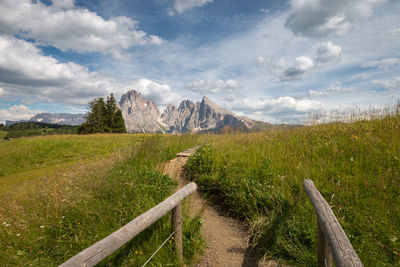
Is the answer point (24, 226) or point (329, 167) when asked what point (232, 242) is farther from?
point (24, 226)

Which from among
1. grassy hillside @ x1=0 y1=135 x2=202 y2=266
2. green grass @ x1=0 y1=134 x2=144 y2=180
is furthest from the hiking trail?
green grass @ x1=0 y1=134 x2=144 y2=180

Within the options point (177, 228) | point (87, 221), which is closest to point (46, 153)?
point (87, 221)

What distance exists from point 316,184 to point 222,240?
2.36m

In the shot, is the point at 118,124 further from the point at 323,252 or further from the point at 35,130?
the point at 35,130

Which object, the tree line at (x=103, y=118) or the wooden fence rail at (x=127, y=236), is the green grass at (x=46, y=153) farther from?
the tree line at (x=103, y=118)

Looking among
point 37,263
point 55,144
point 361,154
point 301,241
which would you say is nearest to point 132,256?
point 37,263

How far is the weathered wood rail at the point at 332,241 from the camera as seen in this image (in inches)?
59.6

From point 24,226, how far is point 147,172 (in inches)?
103

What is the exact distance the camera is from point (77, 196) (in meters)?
3.84

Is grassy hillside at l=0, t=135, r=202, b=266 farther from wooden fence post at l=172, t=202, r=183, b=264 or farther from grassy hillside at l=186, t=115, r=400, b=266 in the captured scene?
grassy hillside at l=186, t=115, r=400, b=266

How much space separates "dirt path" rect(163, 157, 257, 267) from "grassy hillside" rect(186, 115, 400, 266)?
0.27 m

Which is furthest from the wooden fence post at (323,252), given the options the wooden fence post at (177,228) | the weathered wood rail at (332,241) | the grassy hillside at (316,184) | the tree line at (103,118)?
the tree line at (103,118)

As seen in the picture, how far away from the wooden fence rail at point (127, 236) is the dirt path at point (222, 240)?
800mm

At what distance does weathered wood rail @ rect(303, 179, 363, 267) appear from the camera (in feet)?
4.96
